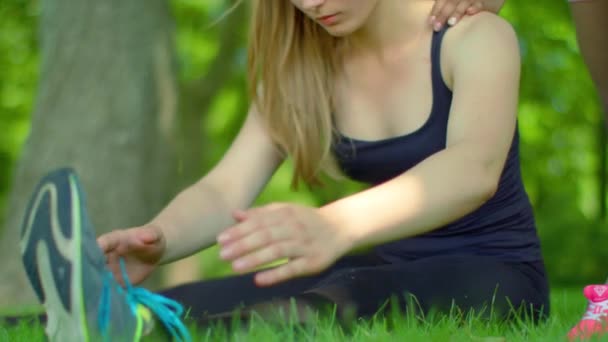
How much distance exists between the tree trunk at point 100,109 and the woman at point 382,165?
17.6 feet

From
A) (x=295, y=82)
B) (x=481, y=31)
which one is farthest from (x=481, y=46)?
(x=295, y=82)

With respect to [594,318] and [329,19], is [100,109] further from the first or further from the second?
[594,318]

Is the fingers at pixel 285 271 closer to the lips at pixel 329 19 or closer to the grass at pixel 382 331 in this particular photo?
the grass at pixel 382 331

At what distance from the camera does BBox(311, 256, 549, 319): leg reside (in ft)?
9.10

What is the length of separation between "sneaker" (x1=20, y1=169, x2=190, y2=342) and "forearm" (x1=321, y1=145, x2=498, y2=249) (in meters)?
0.47

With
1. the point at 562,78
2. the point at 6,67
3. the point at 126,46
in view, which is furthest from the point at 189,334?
the point at 6,67

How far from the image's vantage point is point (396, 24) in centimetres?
332

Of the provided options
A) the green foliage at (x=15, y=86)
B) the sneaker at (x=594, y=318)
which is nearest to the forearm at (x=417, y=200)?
the sneaker at (x=594, y=318)

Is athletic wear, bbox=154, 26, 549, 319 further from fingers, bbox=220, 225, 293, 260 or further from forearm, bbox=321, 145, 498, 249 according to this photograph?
fingers, bbox=220, 225, 293, 260

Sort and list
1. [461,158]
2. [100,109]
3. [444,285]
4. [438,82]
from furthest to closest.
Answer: [100,109], [438,82], [444,285], [461,158]

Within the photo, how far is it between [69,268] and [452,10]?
151cm

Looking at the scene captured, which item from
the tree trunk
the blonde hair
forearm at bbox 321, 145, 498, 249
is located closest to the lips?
the blonde hair

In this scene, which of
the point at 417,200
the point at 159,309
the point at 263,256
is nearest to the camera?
the point at 263,256

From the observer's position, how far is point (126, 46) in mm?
8703
